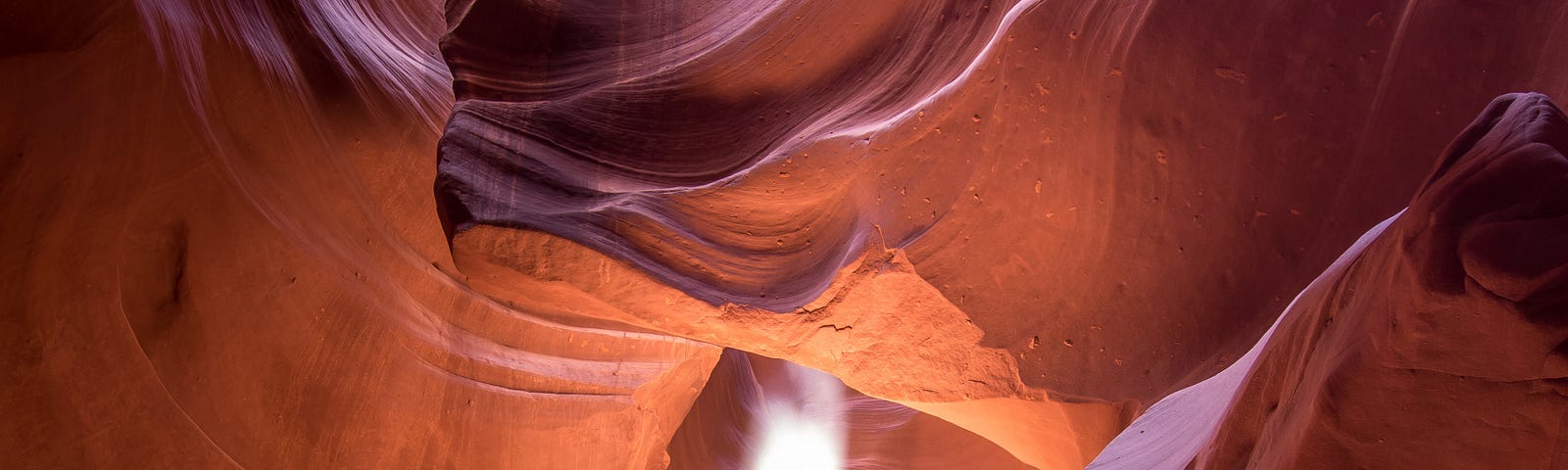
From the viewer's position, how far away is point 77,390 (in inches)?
113

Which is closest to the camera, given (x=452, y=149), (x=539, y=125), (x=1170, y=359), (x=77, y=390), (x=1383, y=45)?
(x=1383, y=45)

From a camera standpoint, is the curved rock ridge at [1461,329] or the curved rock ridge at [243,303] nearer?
the curved rock ridge at [1461,329]

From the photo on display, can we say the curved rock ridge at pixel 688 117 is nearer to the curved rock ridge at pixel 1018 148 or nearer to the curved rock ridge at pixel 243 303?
the curved rock ridge at pixel 1018 148

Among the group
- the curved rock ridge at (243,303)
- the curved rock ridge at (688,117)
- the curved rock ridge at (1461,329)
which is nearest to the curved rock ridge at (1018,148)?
the curved rock ridge at (688,117)

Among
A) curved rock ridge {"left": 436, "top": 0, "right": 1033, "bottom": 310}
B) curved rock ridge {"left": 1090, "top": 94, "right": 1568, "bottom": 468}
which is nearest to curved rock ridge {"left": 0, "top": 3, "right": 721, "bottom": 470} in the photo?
curved rock ridge {"left": 436, "top": 0, "right": 1033, "bottom": 310}

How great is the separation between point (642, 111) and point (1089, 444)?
1.93 meters

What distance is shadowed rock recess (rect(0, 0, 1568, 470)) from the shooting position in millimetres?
2455

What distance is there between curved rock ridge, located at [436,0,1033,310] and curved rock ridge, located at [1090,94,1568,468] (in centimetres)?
169

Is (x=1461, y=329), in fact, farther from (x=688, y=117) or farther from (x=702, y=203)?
(x=688, y=117)

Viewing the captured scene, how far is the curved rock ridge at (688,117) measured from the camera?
310 centimetres

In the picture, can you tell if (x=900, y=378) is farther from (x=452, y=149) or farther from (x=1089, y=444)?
(x=452, y=149)

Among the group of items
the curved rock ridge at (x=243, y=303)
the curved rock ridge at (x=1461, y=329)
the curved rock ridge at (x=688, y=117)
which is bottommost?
the curved rock ridge at (x=243, y=303)

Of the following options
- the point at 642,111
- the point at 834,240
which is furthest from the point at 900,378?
the point at 642,111

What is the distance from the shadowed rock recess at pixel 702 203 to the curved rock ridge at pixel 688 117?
0.05 ft
